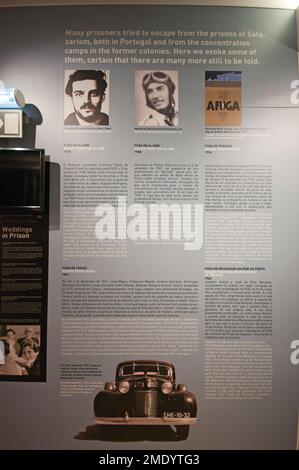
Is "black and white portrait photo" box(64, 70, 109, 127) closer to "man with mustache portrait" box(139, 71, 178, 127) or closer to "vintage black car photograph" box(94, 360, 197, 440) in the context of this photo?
"man with mustache portrait" box(139, 71, 178, 127)

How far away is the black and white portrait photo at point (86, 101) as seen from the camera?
2504 millimetres

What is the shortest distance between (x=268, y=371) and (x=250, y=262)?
2.12 feet

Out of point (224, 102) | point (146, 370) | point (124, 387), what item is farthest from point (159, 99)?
point (124, 387)

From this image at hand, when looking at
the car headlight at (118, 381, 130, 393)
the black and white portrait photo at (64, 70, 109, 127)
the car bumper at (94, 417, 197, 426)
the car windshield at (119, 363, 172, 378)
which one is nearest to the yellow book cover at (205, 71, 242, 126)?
the black and white portrait photo at (64, 70, 109, 127)

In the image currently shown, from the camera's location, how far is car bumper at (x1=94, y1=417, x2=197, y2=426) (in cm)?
242

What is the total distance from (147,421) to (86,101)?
6.27 feet

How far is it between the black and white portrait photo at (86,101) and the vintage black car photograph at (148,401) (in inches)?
58.9

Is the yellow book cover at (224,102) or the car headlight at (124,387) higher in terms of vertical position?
the yellow book cover at (224,102)

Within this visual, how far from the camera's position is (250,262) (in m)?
2.49

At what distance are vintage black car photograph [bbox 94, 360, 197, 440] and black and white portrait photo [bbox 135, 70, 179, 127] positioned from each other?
144 cm

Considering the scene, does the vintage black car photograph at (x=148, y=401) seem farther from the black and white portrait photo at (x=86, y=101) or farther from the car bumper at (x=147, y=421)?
the black and white portrait photo at (x=86, y=101)

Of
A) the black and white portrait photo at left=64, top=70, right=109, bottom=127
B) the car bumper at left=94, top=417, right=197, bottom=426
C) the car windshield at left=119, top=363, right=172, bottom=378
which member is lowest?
the car bumper at left=94, top=417, right=197, bottom=426

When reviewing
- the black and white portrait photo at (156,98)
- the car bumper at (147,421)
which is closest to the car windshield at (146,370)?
the car bumper at (147,421)

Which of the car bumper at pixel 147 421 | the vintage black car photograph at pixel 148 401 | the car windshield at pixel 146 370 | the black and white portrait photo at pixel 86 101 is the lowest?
the car bumper at pixel 147 421
